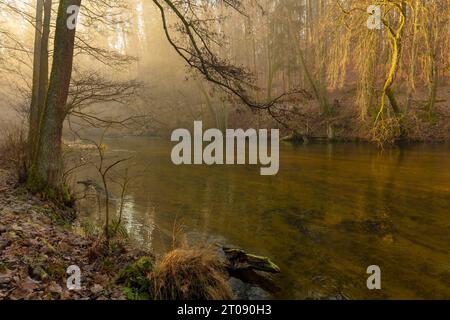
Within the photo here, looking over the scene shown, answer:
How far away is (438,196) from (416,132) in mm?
13407

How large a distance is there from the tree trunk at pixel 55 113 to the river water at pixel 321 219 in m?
1.24

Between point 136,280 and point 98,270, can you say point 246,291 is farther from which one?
point 98,270

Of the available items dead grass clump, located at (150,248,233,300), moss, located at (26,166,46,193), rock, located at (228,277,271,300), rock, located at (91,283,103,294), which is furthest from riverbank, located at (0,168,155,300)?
rock, located at (228,277,271,300)

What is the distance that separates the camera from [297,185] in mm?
10992

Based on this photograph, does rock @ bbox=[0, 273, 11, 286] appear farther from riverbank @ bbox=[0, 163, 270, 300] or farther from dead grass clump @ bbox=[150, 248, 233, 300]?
dead grass clump @ bbox=[150, 248, 233, 300]

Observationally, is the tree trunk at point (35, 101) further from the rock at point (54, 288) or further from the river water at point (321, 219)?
the rock at point (54, 288)

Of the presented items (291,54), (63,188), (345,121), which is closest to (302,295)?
(63,188)

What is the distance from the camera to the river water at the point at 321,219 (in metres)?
5.00

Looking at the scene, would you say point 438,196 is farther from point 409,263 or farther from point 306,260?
point 306,260

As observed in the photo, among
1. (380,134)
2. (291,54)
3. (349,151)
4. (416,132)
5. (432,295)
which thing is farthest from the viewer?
(291,54)

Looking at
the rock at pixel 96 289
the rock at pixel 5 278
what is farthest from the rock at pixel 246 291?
the rock at pixel 5 278

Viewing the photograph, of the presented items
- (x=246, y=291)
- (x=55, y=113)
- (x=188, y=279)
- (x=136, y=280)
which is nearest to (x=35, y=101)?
(x=55, y=113)

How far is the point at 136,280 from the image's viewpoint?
4.18 metres

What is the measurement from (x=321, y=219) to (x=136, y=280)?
14.8ft
